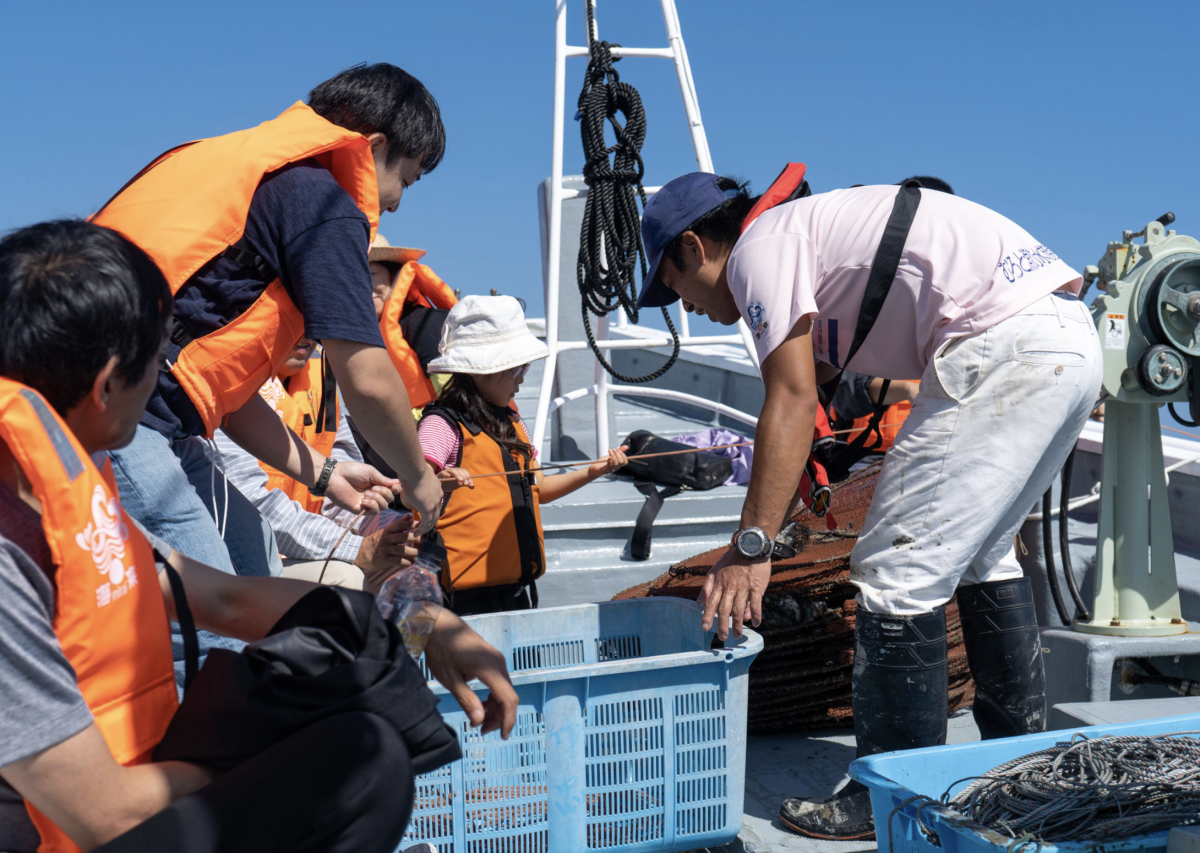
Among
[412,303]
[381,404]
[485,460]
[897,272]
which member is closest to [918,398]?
[897,272]

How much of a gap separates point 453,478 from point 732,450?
2867mm

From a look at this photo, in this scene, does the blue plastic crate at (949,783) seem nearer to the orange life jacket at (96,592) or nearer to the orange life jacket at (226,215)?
the orange life jacket at (96,592)

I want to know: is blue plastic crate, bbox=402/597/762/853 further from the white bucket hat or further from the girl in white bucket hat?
the white bucket hat

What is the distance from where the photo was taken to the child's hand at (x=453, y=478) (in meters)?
3.22

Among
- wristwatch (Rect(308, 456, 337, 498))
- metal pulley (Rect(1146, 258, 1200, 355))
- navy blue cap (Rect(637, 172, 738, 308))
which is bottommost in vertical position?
wristwatch (Rect(308, 456, 337, 498))

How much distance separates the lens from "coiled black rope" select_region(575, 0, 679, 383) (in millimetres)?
4906

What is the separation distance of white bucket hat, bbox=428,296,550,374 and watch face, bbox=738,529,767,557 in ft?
4.41

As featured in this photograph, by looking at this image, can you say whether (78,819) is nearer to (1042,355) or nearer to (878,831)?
(878,831)

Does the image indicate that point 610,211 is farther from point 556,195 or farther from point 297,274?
point 297,274

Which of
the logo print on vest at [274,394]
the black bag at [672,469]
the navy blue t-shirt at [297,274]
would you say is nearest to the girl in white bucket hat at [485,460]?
the logo print on vest at [274,394]

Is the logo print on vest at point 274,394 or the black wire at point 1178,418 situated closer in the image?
the black wire at point 1178,418

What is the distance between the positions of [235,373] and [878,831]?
5.33ft

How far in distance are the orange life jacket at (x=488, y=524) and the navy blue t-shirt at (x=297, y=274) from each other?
1.25m

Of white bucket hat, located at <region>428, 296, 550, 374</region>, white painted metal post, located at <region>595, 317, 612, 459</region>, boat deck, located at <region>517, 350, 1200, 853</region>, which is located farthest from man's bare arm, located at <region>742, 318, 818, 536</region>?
white painted metal post, located at <region>595, 317, 612, 459</region>
